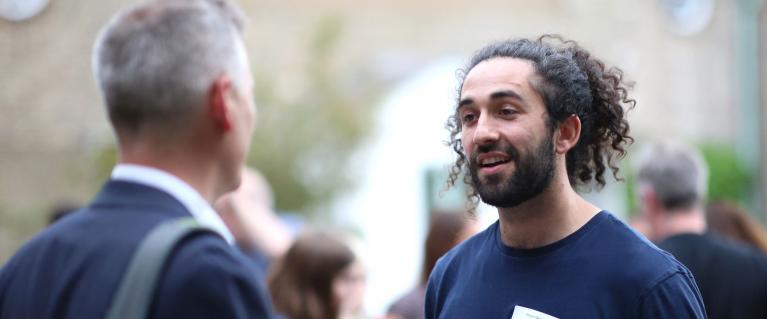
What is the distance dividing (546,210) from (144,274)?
1.40 meters

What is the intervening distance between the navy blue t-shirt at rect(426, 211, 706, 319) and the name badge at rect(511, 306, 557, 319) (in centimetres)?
1

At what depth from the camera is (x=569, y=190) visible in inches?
125

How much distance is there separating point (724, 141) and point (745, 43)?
2.15 m

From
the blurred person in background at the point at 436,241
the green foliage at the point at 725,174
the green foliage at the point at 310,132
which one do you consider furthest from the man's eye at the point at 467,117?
the green foliage at the point at 725,174

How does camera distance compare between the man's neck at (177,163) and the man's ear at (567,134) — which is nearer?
the man's neck at (177,163)

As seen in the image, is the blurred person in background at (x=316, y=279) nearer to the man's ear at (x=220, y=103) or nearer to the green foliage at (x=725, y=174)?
the man's ear at (x=220, y=103)

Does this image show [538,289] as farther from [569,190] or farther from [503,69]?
[503,69]

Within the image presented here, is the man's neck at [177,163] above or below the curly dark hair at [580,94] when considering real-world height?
above

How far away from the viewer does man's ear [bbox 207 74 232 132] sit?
224 cm

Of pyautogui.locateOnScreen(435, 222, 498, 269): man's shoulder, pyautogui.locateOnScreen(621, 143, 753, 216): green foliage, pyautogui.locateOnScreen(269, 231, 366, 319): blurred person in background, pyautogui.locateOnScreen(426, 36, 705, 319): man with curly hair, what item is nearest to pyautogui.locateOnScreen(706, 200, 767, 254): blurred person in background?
pyautogui.locateOnScreen(269, 231, 366, 319): blurred person in background

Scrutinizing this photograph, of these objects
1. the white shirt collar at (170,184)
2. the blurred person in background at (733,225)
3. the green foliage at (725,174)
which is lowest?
the green foliage at (725,174)

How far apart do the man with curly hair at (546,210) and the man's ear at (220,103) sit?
1.03 m

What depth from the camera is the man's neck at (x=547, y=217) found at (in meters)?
3.09

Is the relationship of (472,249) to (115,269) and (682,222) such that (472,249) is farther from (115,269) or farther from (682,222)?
(682,222)
